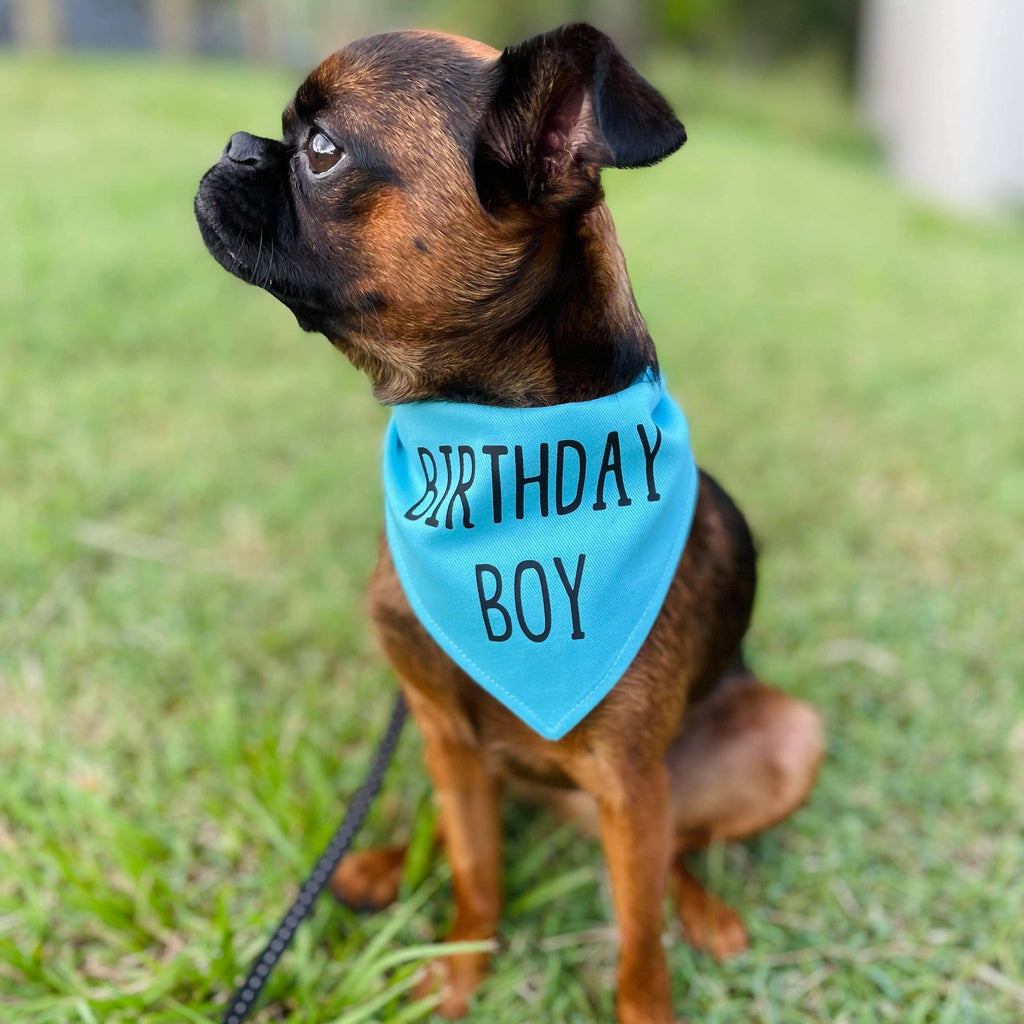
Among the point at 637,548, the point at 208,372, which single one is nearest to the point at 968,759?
the point at 637,548

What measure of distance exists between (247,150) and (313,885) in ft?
4.97

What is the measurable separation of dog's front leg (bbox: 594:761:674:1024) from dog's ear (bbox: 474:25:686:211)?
112 cm

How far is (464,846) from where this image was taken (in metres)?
2.27

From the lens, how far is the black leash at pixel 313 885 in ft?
6.54

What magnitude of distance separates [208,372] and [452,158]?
3.82m

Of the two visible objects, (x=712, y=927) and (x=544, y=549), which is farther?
(x=712, y=927)

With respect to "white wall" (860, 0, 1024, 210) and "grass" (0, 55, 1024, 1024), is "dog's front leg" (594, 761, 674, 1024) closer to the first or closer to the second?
"grass" (0, 55, 1024, 1024)

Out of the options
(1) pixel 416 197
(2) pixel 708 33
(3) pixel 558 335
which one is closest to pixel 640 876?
(3) pixel 558 335

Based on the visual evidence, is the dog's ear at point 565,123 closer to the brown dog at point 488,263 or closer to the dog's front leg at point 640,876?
the brown dog at point 488,263

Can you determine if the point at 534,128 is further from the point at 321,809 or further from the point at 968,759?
the point at 968,759

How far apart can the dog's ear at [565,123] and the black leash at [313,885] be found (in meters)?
1.33

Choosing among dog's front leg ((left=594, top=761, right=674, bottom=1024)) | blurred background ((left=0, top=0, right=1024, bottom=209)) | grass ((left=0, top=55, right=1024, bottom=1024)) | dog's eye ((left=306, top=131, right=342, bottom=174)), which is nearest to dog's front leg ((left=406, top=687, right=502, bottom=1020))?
grass ((left=0, top=55, right=1024, bottom=1024))

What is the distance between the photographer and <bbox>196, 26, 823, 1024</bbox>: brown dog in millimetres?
1660

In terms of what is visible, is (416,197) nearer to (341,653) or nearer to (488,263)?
(488,263)
